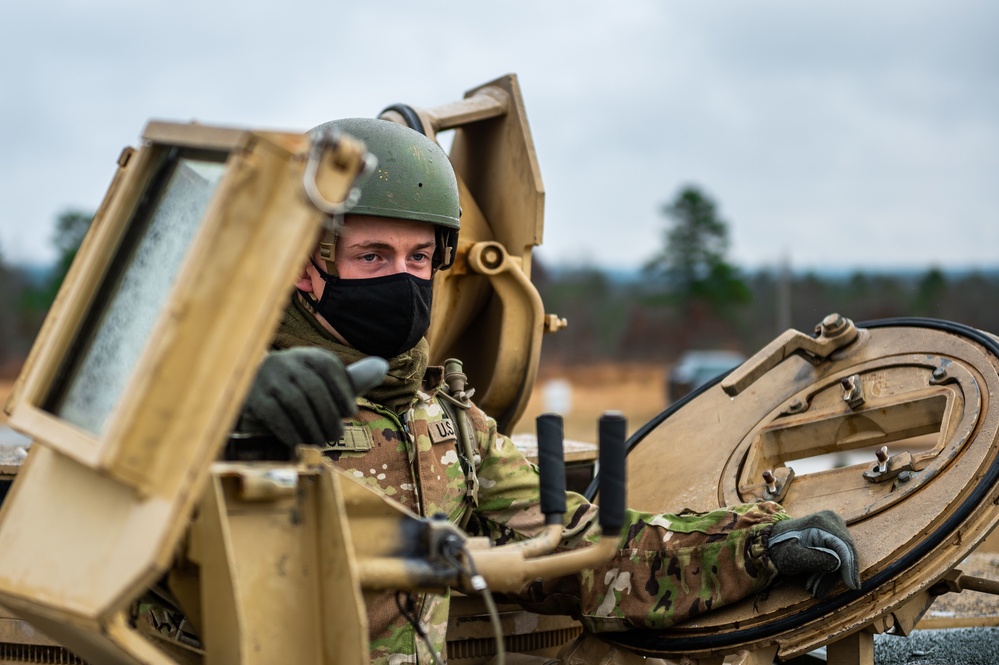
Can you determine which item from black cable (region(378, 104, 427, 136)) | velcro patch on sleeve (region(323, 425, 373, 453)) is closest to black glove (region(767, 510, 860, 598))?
velcro patch on sleeve (region(323, 425, 373, 453))

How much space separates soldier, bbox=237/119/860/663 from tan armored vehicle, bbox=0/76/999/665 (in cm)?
11

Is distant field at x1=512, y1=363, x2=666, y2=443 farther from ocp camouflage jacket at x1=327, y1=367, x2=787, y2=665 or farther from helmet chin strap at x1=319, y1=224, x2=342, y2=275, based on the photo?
helmet chin strap at x1=319, y1=224, x2=342, y2=275

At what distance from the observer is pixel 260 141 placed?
6.33ft

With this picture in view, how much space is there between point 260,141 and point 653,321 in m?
37.6

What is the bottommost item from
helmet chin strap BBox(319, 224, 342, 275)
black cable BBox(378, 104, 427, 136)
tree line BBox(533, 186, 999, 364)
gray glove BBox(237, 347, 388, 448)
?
gray glove BBox(237, 347, 388, 448)

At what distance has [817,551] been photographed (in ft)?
9.73

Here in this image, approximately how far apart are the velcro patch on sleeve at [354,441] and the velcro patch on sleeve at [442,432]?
176 mm

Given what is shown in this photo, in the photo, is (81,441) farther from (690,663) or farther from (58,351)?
(690,663)

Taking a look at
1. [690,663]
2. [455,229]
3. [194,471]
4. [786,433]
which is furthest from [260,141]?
[786,433]

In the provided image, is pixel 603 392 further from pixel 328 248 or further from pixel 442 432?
pixel 328 248

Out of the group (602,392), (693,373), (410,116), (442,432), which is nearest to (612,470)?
(442,432)

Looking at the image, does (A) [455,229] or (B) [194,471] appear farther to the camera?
(A) [455,229]

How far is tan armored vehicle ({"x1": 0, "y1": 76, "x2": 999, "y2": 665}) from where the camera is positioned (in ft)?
6.12

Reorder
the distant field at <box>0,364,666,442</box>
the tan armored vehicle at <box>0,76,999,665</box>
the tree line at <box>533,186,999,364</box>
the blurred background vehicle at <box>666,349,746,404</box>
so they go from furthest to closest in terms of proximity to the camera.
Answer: the tree line at <box>533,186,999,364</box> < the distant field at <box>0,364,666,442</box> < the blurred background vehicle at <box>666,349,746,404</box> < the tan armored vehicle at <box>0,76,999,665</box>
